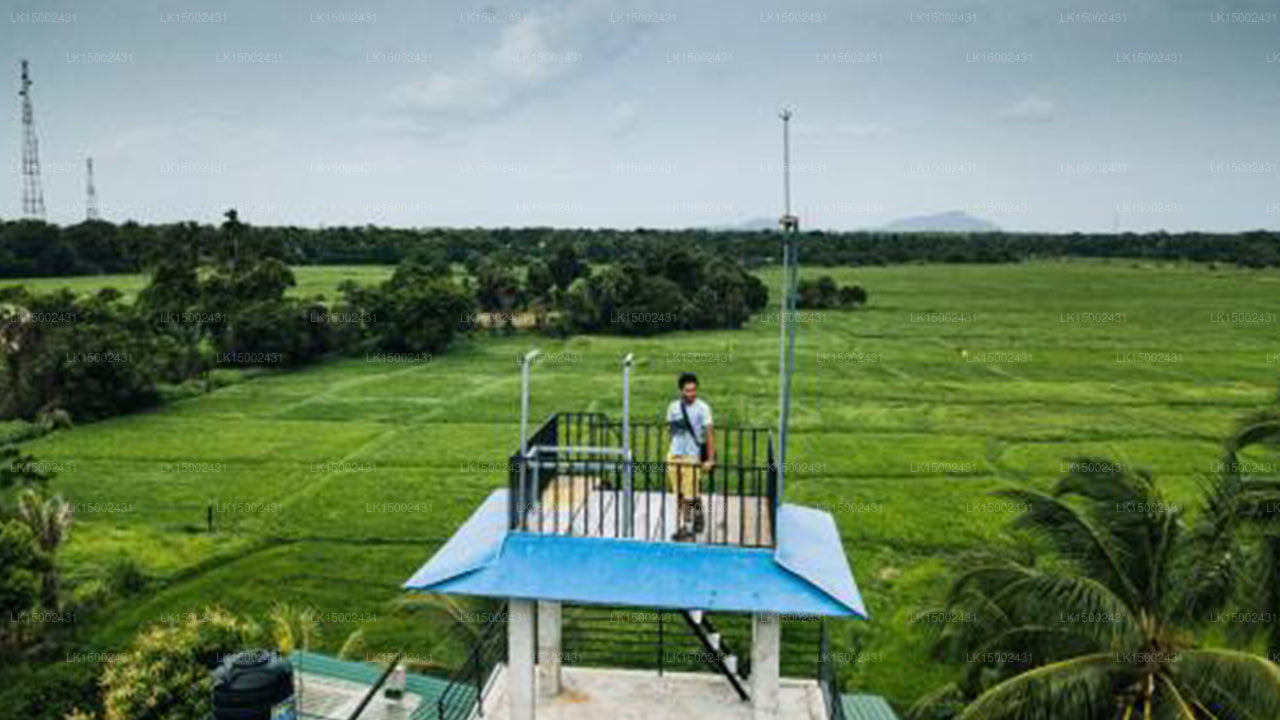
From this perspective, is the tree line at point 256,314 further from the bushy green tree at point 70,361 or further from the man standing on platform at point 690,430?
the man standing on platform at point 690,430

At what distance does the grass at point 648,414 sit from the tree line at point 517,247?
2448 centimetres

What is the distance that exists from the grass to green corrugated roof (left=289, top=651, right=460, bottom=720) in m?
4.33

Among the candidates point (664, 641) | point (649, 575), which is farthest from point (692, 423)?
point (664, 641)

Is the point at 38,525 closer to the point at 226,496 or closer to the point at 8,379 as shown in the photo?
the point at 226,496

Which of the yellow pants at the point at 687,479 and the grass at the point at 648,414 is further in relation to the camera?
the grass at the point at 648,414

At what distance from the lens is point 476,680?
11789mm

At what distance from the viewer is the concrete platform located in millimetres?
11352


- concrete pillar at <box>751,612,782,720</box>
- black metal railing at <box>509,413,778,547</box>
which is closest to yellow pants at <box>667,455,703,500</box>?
black metal railing at <box>509,413,778,547</box>

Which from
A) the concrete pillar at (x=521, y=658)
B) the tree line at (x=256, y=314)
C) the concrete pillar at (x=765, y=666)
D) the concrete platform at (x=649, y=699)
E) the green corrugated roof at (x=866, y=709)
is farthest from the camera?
the tree line at (x=256, y=314)

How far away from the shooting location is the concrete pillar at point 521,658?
10.2 m

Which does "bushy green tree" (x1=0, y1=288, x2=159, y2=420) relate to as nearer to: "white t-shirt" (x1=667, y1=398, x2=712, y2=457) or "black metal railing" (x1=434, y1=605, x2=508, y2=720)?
"black metal railing" (x1=434, y1=605, x2=508, y2=720)

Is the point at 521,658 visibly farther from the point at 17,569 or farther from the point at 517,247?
the point at 517,247

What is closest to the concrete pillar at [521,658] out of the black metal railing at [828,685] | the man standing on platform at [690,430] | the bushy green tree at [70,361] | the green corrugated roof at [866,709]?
the man standing on platform at [690,430]

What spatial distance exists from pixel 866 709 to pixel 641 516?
6.45 m
